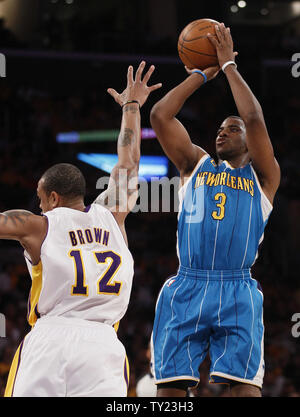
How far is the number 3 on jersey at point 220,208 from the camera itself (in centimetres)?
388

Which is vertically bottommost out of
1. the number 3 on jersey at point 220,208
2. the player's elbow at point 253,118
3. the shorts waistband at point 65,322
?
the shorts waistband at point 65,322

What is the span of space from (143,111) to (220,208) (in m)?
11.1

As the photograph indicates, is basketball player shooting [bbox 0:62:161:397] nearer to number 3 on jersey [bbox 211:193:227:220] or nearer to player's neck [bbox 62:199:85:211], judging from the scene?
player's neck [bbox 62:199:85:211]

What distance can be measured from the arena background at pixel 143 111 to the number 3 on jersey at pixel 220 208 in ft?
23.7

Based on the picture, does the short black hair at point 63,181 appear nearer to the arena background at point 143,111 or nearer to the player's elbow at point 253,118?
the player's elbow at point 253,118

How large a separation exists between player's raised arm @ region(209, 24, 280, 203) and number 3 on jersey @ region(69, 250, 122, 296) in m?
1.24

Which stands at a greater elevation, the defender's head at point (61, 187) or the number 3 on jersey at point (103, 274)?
the defender's head at point (61, 187)

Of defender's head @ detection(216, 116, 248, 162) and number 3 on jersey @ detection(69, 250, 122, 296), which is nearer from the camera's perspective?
number 3 on jersey @ detection(69, 250, 122, 296)

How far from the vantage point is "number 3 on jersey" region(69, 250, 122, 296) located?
10.4 ft

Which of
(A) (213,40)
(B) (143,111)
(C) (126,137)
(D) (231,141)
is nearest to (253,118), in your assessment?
(D) (231,141)

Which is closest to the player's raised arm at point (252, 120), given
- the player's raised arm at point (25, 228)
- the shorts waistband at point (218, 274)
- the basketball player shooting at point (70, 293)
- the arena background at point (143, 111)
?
the shorts waistband at point (218, 274)

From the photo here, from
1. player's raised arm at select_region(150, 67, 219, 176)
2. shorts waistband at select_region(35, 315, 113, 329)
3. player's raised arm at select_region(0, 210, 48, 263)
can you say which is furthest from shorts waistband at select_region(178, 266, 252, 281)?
player's raised arm at select_region(0, 210, 48, 263)

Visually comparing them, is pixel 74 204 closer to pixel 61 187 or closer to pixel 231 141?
pixel 61 187

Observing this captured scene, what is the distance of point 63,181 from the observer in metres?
3.34
